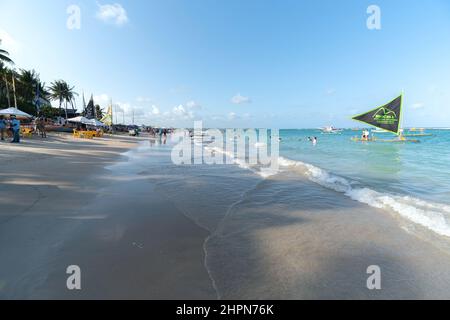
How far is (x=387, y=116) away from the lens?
A: 17781mm

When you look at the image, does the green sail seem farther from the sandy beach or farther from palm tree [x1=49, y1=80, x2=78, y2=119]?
palm tree [x1=49, y1=80, x2=78, y2=119]

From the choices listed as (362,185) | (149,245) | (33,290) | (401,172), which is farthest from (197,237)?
(401,172)

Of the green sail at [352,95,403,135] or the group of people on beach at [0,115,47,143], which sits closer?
the group of people on beach at [0,115,47,143]

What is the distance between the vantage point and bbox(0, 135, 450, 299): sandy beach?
3.18m

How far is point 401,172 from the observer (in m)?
13.9

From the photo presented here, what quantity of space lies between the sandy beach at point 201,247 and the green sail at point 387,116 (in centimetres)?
1272

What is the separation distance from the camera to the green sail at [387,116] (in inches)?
688

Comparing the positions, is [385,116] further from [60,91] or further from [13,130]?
[60,91]

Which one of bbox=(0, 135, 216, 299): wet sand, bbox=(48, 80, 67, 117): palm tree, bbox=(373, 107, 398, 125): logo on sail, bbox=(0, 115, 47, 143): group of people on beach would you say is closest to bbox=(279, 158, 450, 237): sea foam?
bbox=(0, 135, 216, 299): wet sand

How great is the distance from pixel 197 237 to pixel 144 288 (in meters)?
1.73

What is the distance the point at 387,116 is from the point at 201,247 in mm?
19357

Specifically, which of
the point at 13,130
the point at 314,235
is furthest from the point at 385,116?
the point at 13,130

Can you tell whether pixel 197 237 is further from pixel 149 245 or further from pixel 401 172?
pixel 401 172

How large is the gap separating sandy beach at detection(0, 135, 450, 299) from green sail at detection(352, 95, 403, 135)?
12.7 metres
